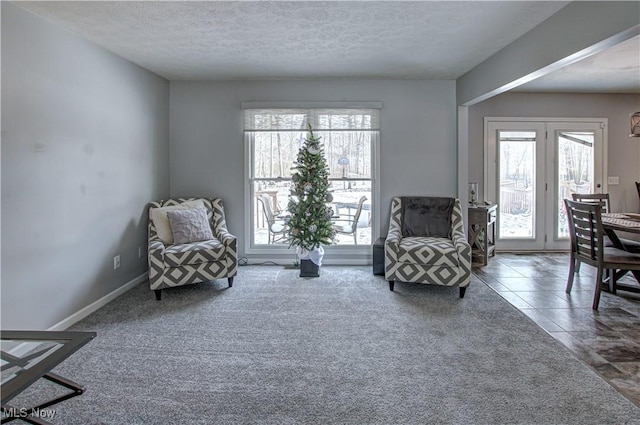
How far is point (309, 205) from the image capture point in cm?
463

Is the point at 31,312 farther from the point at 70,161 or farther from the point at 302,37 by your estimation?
the point at 302,37

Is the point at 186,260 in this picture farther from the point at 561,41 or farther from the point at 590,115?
the point at 590,115

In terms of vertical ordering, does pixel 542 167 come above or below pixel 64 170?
above

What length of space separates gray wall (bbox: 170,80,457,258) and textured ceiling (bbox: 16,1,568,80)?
51 cm

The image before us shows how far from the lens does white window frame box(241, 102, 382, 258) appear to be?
4.99 metres

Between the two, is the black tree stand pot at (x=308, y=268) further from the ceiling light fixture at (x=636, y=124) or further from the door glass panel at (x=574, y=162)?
the door glass panel at (x=574, y=162)

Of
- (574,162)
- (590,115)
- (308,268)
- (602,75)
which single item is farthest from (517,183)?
(308,268)

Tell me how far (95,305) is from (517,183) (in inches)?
229

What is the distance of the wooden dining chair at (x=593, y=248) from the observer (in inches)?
135

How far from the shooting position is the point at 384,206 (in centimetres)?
511

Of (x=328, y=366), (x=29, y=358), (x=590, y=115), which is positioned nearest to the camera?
(x=29, y=358)

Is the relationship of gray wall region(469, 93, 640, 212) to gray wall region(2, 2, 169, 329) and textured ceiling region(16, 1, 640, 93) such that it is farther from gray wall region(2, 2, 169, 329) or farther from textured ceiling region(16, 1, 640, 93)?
gray wall region(2, 2, 169, 329)

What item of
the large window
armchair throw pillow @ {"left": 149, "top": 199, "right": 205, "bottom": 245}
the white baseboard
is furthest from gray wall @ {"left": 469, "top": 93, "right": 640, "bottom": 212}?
the white baseboard

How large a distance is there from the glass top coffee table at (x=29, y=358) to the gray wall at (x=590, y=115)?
5.53 meters
